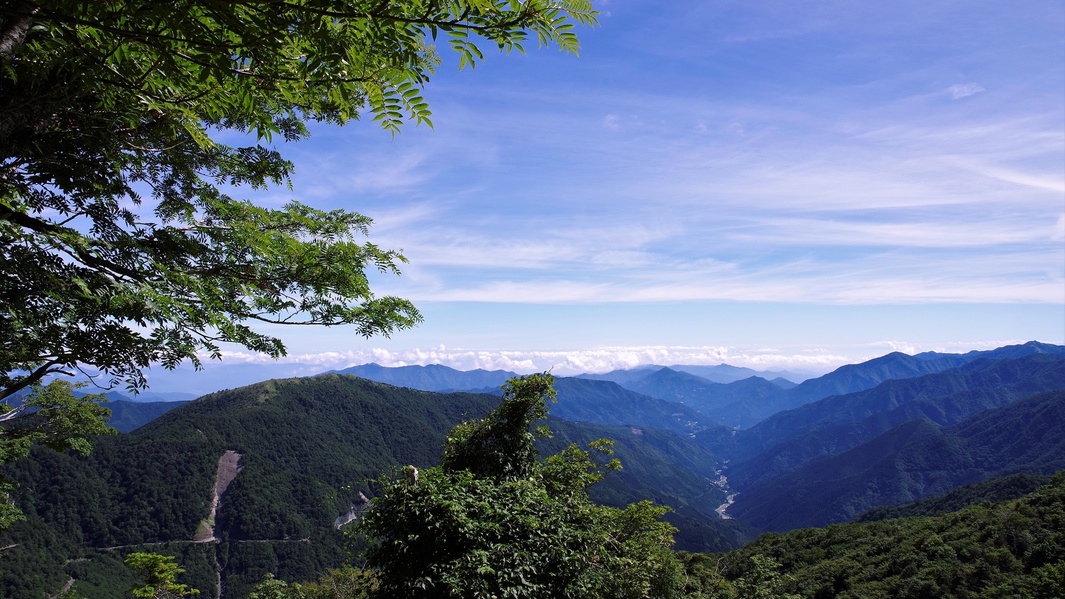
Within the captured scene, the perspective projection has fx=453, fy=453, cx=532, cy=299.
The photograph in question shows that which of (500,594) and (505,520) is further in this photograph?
(505,520)

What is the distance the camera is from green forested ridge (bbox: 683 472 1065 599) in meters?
38.7

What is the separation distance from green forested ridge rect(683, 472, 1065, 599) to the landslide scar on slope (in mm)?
142600

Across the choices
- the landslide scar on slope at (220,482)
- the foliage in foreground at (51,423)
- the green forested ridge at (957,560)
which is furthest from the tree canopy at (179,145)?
the landslide scar on slope at (220,482)

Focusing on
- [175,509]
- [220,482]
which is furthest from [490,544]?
[220,482]

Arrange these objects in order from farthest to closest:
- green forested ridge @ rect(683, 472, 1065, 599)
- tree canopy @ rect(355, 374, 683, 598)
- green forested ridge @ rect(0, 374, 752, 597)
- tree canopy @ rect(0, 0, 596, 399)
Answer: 1. green forested ridge @ rect(0, 374, 752, 597)
2. green forested ridge @ rect(683, 472, 1065, 599)
3. tree canopy @ rect(355, 374, 683, 598)
4. tree canopy @ rect(0, 0, 596, 399)

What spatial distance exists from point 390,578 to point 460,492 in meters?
1.52

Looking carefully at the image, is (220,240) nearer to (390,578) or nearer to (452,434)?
(390,578)

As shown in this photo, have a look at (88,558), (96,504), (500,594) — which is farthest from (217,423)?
(500,594)

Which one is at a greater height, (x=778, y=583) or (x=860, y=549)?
(x=778, y=583)

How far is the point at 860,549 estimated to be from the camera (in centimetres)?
6138

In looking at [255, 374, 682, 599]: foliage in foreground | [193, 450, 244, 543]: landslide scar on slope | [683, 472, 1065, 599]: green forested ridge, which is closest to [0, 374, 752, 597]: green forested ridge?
[193, 450, 244, 543]: landslide scar on slope

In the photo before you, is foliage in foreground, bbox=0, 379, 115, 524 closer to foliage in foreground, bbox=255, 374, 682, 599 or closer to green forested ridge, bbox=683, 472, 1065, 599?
foliage in foreground, bbox=255, 374, 682, 599

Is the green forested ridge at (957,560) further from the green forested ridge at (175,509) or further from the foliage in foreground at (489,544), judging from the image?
the green forested ridge at (175,509)

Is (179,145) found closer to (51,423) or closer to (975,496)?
(51,423)
